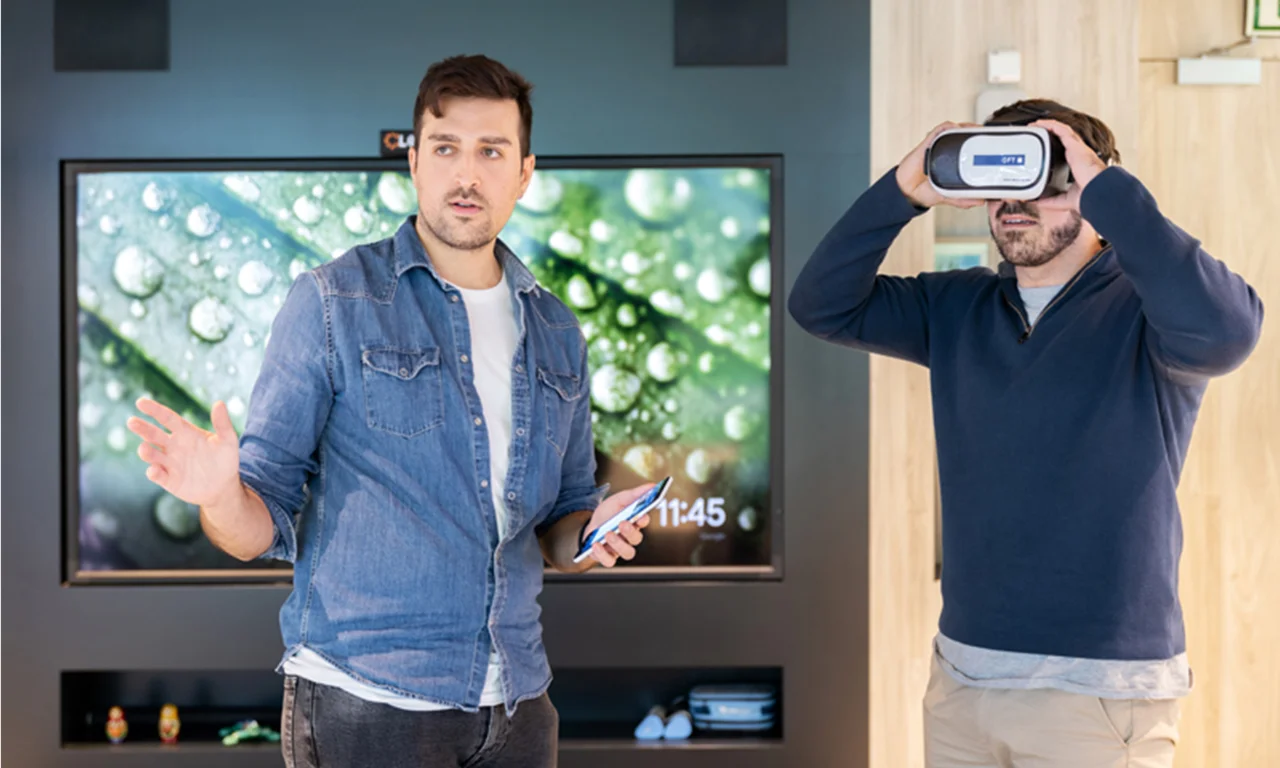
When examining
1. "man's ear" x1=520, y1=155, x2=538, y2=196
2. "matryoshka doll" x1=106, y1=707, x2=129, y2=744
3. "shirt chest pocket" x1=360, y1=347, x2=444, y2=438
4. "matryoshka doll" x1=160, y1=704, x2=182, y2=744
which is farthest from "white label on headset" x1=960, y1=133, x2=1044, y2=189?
"matryoshka doll" x1=106, y1=707, x2=129, y2=744

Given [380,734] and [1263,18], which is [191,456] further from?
[1263,18]

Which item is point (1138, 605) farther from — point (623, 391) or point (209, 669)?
point (209, 669)

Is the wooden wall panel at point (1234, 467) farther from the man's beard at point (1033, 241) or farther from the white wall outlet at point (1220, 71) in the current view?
the man's beard at point (1033, 241)

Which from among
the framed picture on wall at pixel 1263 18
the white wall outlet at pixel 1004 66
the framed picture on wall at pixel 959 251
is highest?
the framed picture on wall at pixel 1263 18

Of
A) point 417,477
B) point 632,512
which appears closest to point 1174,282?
point 632,512

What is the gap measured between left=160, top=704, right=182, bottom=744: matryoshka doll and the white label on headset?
2.42 metres

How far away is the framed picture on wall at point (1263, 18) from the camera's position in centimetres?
298

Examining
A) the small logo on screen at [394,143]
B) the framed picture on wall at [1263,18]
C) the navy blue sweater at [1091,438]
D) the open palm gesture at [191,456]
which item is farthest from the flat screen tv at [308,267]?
the open palm gesture at [191,456]

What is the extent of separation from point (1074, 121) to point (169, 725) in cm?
261

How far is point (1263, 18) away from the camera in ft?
9.79

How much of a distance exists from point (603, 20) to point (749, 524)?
1394 mm

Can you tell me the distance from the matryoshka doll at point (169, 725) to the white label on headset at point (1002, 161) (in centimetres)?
242

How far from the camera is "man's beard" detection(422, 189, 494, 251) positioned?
160 centimetres

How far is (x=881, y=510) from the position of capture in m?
A: 2.94
